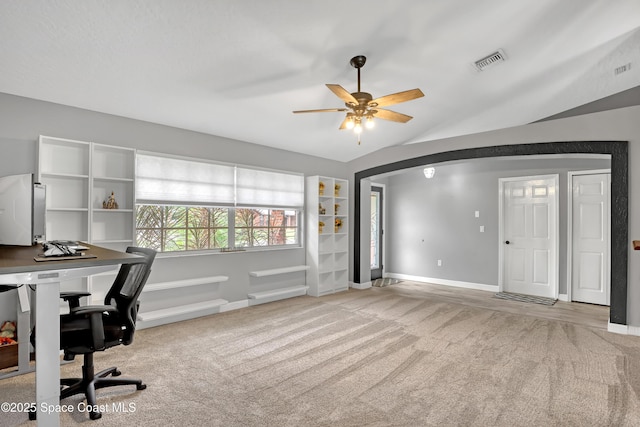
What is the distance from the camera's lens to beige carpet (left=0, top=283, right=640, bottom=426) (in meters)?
2.12

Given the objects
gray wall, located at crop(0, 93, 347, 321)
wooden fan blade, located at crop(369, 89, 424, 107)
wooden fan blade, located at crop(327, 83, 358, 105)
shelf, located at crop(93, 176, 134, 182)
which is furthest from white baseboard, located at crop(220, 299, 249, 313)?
wooden fan blade, located at crop(369, 89, 424, 107)

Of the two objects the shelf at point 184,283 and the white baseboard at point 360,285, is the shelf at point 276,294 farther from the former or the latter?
the white baseboard at point 360,285

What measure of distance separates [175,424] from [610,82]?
543cm

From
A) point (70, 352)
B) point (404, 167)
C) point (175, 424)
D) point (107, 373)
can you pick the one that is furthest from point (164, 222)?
point (404, 167)

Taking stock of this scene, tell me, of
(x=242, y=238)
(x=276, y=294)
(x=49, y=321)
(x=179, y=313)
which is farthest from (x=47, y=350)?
(x=276, y=294)

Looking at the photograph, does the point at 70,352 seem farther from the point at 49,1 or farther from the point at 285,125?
the point at 285,125

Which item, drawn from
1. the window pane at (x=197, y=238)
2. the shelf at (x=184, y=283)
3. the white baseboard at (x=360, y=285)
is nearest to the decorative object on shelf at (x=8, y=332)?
the shelf at (x=184, y=283)

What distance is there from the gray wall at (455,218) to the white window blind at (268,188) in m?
2.11

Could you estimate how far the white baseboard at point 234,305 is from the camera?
14.5 feet

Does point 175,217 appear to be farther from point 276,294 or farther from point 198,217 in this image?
point 276,294

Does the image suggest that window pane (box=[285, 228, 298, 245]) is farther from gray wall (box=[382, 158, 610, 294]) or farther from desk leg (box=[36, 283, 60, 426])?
desk leg (box=[36, 283, 60, 426])

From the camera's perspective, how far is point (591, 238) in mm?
5043

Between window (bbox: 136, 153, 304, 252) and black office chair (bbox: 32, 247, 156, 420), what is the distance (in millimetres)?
1495

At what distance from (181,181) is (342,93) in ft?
7.89
